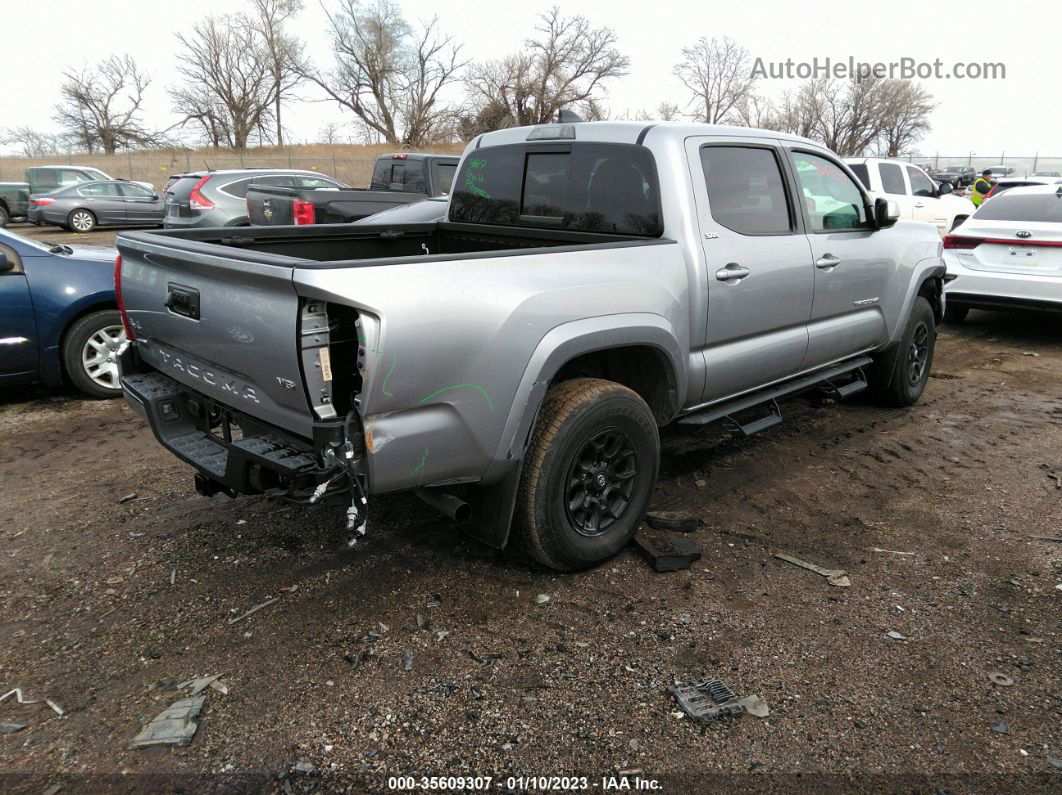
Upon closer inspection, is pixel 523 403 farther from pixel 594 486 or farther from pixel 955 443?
pixel 955 443

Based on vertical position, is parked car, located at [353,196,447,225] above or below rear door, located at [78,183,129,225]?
below

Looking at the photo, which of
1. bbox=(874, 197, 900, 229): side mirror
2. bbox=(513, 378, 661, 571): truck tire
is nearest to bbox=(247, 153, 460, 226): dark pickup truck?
bbox=(874, 197, 900, 229): side mirror

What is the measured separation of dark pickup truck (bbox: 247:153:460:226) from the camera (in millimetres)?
9945

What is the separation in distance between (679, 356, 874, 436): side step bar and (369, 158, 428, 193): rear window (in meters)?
8.17

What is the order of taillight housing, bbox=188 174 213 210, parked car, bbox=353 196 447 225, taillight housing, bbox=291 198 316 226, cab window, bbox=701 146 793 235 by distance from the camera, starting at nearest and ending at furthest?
cab window, bbox=701 146 793 235 → parked car, bbox=353 196 447 225 → taillight housing, bbox=291 198 316 226 → taillight housing, bbox=188 174 213 210

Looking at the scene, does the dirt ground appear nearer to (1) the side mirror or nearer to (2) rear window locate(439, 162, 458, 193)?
(1) the side mirror

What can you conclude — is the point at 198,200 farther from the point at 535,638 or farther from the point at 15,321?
the point at 535,638

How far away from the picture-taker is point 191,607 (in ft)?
10.5

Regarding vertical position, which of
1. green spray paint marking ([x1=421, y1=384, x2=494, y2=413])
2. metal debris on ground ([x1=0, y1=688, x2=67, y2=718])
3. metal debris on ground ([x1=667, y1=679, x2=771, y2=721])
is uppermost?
green spray paint marking ([x1=421, y1=384, x2=494, y2=413])

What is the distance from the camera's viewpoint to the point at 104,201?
19812 mm

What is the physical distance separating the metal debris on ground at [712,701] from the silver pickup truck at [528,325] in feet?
2.66

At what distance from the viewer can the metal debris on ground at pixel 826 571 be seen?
3.42m

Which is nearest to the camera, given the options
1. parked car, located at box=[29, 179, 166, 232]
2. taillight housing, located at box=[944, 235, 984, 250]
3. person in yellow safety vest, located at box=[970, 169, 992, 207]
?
taillight housing, located at box=[944, 235, 984, 250]

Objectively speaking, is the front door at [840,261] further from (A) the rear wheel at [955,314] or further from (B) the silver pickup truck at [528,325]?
(A) the rear wheel at [955,314]
